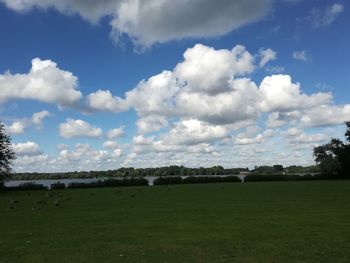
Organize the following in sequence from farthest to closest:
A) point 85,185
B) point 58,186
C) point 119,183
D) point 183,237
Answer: point 119,183, point 85,185, point 58,186, point 183,237

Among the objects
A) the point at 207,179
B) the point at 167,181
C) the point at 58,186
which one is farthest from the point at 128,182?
→ the point at 207,179

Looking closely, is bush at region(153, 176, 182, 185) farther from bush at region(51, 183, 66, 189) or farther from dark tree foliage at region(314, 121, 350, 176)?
dark tree foliage at region(314, 121, 350, 176)

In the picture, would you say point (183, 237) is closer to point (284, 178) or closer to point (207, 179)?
point (207, 179)

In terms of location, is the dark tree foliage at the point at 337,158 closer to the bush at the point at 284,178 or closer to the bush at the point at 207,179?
the bush at the point at 284,178

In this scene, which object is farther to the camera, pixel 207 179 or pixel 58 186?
pixel 207 179

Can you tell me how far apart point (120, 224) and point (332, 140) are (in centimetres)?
8325

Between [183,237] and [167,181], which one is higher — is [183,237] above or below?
below

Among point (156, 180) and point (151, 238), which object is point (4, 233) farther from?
point (156, 180)

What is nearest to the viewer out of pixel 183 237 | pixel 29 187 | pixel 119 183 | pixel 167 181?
pixel 183 237

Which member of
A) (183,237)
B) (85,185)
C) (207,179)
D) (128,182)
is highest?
(207,179)

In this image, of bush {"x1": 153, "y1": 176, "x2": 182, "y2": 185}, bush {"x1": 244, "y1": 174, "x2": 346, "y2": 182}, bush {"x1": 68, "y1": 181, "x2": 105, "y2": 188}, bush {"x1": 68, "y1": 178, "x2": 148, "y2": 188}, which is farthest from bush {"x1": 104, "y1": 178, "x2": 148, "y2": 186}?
bush {"x1": 244, "y1": 174, "x2": 346, "y2": 182}

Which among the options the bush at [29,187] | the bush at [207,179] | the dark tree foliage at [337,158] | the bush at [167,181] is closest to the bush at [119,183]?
the bush at [167,181]

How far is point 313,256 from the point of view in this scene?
453 inches

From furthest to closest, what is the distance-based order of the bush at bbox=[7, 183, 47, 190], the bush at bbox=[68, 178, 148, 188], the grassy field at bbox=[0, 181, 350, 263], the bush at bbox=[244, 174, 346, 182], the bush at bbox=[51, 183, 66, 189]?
the bush at bbox=[244, 174, 346, 182] < the bush at bbox=[68, 178, 148, 188] < the bush at bbox=[51, 183, 66, 189] < the bush at bbox=[7, 183, 47, 190] < the grassy field at bbox=[0, 181, 350, 263]
